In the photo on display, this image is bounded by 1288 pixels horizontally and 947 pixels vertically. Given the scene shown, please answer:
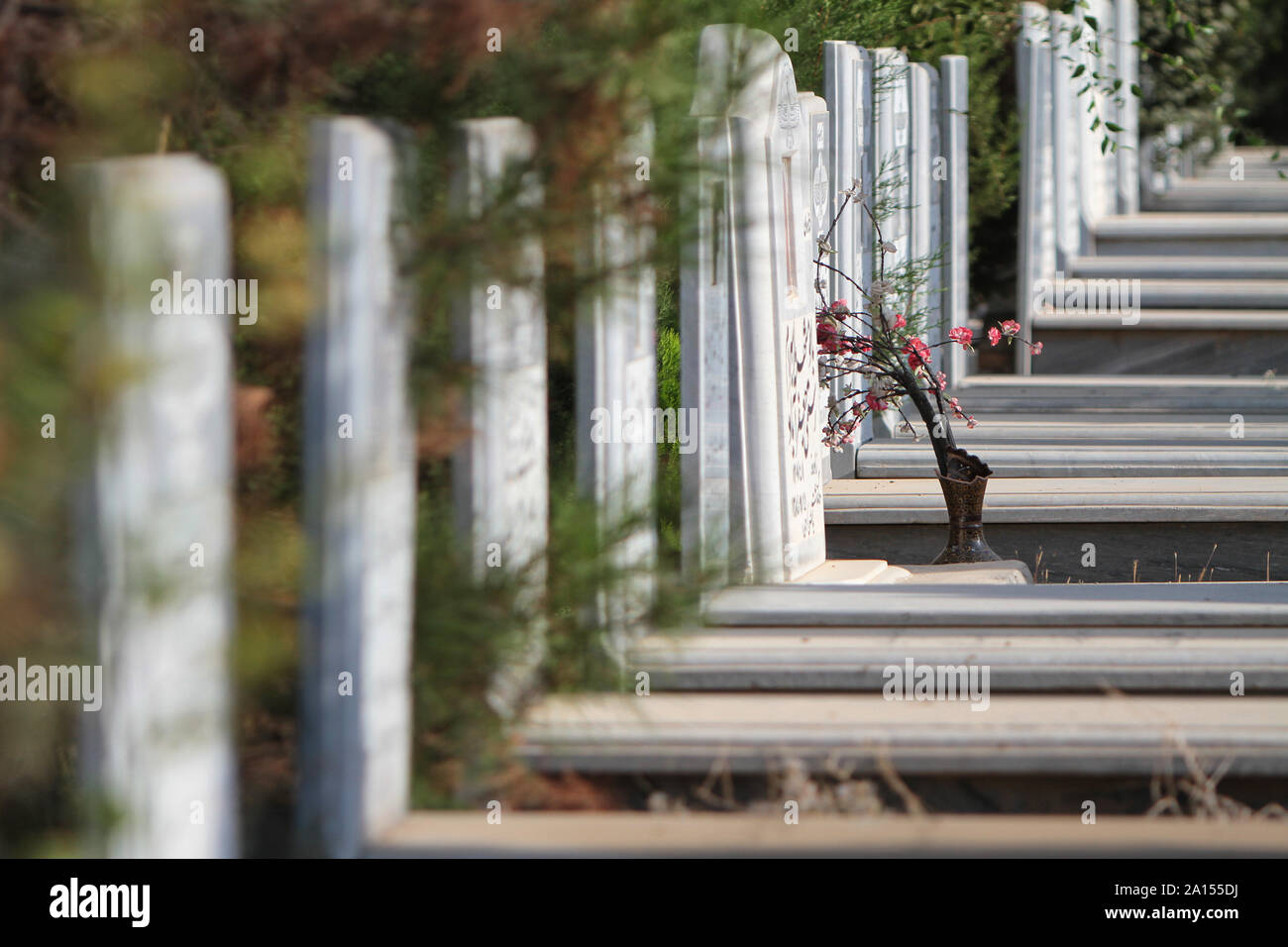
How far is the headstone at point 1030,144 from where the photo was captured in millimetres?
7039

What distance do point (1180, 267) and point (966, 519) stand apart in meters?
4.19

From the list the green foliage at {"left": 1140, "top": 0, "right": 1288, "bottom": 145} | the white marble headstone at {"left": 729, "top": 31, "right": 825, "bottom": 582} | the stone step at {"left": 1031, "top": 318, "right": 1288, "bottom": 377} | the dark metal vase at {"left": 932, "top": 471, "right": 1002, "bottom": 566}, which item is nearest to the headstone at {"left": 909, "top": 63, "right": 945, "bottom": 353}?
the stone step at {"left": 1031, "top": 318, "right": 1288, "bottom": 377}

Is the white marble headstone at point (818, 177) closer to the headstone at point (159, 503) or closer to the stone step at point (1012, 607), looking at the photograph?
the stone step at point (1012, 607)

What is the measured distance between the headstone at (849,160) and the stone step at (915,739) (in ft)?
8.41

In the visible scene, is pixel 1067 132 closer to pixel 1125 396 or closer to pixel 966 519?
pixel 1125 396

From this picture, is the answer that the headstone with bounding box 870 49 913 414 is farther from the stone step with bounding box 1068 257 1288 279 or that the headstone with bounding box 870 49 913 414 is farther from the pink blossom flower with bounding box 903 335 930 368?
the stone step with bounding box 1068 257 1288 279

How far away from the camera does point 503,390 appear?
225 cm

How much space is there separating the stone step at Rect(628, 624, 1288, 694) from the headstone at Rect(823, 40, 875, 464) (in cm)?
220

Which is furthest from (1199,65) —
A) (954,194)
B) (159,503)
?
(159,503)

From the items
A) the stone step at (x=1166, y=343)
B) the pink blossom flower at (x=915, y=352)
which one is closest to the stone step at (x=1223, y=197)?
the stone step at (x=1166, y=343)

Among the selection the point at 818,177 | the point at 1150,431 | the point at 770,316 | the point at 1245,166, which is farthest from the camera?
the point at 1245,166

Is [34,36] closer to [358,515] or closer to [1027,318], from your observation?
[358,515]

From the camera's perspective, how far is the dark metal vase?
434 centimetres
